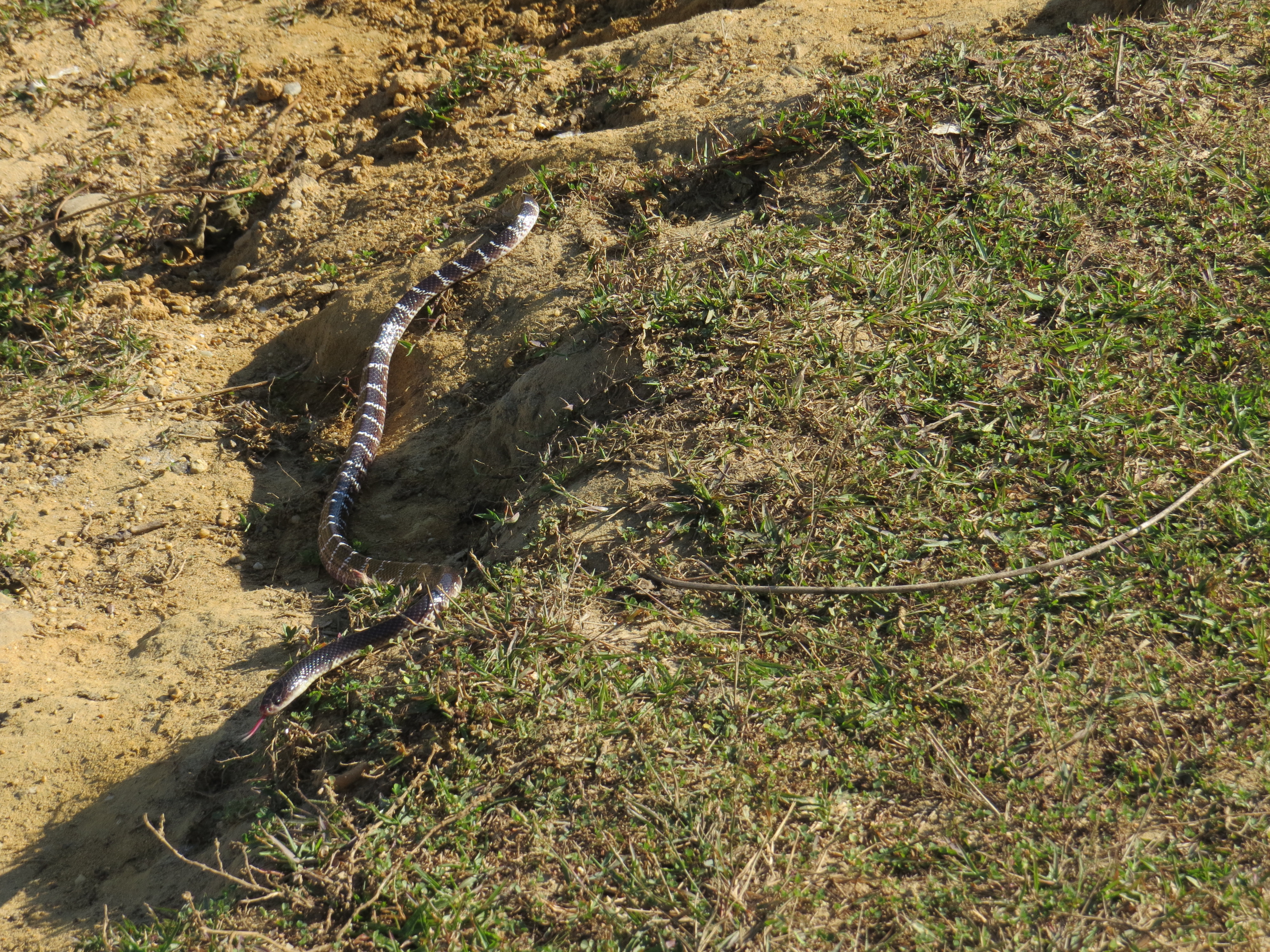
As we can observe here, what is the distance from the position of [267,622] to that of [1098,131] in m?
5.28

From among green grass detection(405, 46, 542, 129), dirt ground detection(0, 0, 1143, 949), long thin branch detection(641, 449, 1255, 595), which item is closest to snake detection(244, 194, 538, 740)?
dirt ground detection(0, 0, 1143, 949)

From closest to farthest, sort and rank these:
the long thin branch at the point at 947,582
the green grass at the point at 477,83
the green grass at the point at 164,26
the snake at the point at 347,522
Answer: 1. the long thin branch at the point at 947,582
2. the snake at the point at 347,522
3. the green grass at the point at 477,83
4. the green grass at the point at 164,26

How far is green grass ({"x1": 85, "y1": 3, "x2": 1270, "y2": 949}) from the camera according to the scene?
2770 mm

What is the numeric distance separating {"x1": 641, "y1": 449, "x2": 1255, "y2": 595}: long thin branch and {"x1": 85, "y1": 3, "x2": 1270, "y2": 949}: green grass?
4 centimetres

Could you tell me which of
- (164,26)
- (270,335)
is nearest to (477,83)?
(270,335)

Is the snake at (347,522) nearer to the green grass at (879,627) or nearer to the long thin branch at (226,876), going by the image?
the green grass at (879,627)

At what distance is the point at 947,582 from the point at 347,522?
3283mm

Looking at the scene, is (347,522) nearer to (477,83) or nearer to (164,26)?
(477,83)

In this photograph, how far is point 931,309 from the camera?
14.6ft

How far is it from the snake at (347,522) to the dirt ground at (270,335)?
0.13 meters

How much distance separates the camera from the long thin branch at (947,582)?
3453mm

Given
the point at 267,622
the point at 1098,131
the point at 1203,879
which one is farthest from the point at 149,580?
the point at 1098,131

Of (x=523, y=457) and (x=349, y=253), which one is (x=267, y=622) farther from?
(x=349, y=253)

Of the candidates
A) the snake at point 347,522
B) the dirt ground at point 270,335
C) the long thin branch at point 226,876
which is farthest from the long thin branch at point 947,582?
the long thin branch at point 226,876
